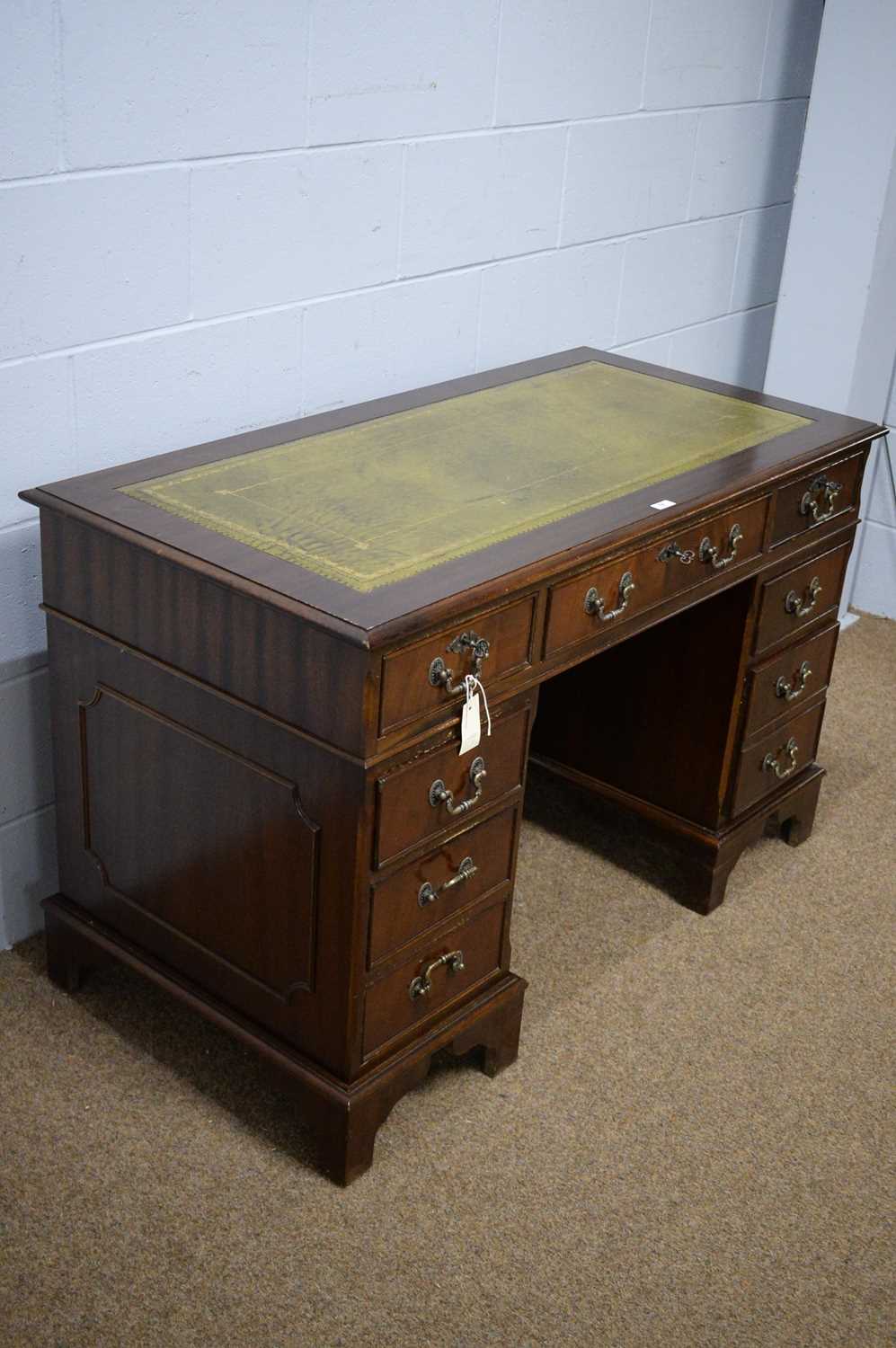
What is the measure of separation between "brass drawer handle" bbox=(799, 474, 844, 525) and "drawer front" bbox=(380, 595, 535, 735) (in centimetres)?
70

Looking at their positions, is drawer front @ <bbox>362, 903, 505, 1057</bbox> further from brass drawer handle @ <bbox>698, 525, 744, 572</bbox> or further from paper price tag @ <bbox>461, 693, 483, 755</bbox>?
brass drawer handle @ <bbox>698, 525, 744, 572</bbox>

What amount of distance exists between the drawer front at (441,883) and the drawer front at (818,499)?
2.21 ft

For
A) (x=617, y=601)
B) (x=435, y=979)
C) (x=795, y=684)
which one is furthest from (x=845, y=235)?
(x=435, y=979)

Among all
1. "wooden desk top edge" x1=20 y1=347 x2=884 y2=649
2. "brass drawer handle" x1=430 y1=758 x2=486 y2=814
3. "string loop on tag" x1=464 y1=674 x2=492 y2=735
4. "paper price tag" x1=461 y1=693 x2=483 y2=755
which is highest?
"wooden desk top edge" x1=20 y1=347 x2=884 y2=649

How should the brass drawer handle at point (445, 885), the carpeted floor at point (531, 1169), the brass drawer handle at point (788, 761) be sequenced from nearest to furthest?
1. the carpeted floor at point (531, 1169)
2. the brass drawer handle at point (445, 885)
3. the brass drawer handle at point (788, 761)

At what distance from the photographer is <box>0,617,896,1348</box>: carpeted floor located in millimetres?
1731

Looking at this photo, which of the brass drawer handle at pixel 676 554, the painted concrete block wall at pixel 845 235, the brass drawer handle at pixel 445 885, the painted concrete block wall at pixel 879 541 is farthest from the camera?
the painted concrete block wall at pixel 879 541

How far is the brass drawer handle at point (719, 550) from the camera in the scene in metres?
2.10

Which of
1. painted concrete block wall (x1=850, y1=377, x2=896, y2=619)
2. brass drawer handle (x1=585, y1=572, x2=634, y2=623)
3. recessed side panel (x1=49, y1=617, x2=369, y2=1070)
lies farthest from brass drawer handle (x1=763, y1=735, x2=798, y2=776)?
painted concrete block wall (x1=850, y1=377, x2=896, y2=619)

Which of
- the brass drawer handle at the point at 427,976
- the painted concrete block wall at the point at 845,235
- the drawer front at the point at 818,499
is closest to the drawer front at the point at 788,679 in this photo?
the drawer front at the point at 818,499

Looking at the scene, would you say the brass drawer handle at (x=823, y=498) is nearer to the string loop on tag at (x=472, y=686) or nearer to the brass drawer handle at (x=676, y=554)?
the brass drawer handle at (x=676, y=554)

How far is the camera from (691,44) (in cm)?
280

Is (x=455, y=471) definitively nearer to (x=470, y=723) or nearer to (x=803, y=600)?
(x=470, y=723)

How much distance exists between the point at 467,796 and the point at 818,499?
864 mm
